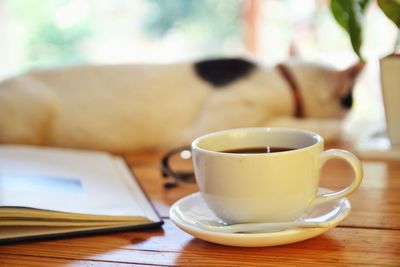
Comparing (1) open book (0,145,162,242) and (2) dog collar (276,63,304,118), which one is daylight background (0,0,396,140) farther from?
(1) open book (0,145,162,242)

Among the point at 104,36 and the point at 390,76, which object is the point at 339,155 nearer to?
the point at 390,76

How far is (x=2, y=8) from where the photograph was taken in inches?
122

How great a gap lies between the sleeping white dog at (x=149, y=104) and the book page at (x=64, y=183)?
47 centimetres

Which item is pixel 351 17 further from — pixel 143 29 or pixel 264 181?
pixel 143 29

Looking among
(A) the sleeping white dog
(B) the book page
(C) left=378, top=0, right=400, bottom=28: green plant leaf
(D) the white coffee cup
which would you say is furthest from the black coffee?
(A) the sleeping white dog

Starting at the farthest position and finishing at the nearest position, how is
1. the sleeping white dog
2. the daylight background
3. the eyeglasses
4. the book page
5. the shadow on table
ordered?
the daylight background
the sleeping white dog
the eyeglasses
the book page
the shadow on table

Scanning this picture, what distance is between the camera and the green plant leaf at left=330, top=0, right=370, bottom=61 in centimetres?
71

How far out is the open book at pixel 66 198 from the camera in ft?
1.95

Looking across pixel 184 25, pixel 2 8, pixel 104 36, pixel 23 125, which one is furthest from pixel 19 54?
pixel 23 125

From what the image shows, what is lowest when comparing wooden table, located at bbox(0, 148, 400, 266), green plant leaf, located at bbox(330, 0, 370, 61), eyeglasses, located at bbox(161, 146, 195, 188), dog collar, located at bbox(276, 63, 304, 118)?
dog collar, located at bbox(276, 63, 304, 118)

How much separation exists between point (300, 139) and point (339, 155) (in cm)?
6

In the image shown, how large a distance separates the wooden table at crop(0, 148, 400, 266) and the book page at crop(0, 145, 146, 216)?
0.05m

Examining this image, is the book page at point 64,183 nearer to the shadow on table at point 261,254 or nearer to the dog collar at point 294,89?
the shadow on table at point 261,254

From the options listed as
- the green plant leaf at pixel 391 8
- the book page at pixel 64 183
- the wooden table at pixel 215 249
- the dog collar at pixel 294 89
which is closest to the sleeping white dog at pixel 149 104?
the dog collar at pixel 294 89
